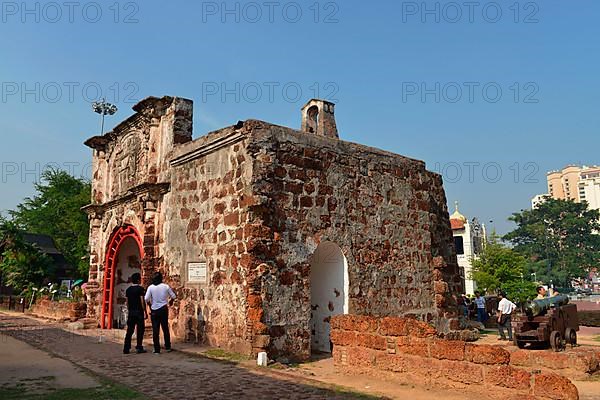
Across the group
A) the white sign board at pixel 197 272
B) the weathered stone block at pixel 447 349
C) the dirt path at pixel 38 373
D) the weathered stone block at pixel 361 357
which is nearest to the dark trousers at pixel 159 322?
the white sign board at pixel 197 272

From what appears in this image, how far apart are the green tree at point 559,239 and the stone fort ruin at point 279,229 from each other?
175ft

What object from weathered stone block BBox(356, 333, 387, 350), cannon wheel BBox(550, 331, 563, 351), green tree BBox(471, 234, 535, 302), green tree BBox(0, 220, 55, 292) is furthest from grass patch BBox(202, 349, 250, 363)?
green tree BBox(471, 234, 535, 302)

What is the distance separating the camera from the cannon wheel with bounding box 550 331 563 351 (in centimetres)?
1151

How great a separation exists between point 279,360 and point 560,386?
465 cm

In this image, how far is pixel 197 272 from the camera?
10148mm

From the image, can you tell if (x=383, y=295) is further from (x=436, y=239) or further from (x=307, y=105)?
(x=307, y=105)

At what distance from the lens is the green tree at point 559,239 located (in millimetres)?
61469

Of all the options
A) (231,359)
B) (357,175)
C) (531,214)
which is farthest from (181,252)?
(531,214)

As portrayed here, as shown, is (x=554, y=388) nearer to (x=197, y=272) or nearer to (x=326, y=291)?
(x=326, y=291)

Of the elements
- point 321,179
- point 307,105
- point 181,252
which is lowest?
point 181,252

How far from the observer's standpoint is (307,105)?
1402 cm

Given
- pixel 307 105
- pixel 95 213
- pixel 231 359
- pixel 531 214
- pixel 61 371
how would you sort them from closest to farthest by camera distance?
pixel 61 371, pixel 231 359, pixel 307 105, pixel 95 213, pixel 531 214

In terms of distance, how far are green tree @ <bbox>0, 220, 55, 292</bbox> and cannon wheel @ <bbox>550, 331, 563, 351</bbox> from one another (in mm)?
25238

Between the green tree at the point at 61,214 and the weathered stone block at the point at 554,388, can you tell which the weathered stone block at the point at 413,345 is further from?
the green tree at the point at 61,214
